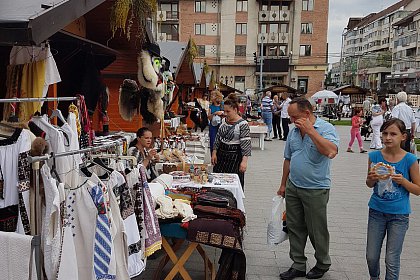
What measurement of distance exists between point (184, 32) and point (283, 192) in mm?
45493

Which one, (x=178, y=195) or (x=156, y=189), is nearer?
(x=156, y=189)

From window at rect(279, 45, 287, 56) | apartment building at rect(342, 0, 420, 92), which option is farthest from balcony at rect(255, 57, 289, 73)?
apartment building at rect(342, 0, 420, 92)

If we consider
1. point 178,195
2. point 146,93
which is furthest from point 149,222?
point 146,93

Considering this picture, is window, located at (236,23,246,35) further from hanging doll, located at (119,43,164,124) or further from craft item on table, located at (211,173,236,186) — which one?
craft item on table, located at (211,173,236,186)

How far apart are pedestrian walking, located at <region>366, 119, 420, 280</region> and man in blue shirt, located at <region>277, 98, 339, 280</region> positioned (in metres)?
0.47

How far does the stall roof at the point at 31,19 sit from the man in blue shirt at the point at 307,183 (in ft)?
7.17

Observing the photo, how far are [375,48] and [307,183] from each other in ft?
313

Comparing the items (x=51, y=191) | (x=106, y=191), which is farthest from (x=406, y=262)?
(x=51, y=191)

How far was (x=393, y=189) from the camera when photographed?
3.26 m

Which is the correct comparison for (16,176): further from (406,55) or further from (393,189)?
(406,55)

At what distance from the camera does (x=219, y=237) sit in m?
3.29

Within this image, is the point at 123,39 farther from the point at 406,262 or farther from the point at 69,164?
the point at 406,262

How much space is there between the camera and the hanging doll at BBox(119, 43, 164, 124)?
6.14 meters

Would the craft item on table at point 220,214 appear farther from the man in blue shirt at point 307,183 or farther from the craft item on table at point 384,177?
the craft item on table at point 384,177
